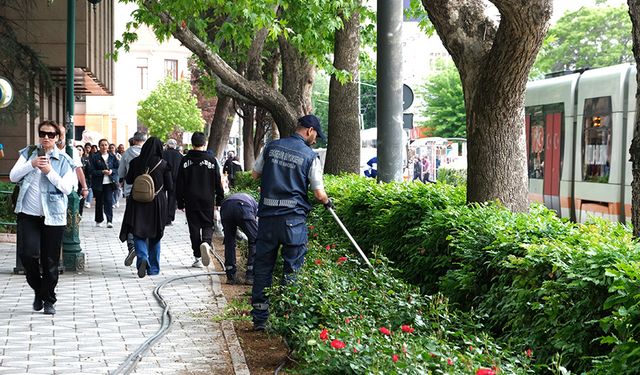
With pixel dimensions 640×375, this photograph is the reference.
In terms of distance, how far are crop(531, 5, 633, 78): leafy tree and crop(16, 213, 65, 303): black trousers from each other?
6228cm

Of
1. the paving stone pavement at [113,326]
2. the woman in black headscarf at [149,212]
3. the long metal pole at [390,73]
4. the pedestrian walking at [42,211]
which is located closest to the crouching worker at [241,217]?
the paving stone pavement at [113,326]

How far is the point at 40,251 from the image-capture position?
1088 cm

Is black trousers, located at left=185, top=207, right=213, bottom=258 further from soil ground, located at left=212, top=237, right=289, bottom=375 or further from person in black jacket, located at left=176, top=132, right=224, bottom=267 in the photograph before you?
soil ground, located at left=212, top=237, right=289, bottom=375

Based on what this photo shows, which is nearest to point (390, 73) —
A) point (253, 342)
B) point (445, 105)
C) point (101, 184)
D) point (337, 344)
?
point (253, 342)

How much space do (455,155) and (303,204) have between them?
50.5 metres

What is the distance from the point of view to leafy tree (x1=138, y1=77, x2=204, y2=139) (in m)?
85.7

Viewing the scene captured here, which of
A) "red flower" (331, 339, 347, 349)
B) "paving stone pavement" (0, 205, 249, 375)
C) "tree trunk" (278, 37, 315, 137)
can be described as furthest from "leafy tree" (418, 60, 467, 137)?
"red flower" (331, 339, 347, 349)

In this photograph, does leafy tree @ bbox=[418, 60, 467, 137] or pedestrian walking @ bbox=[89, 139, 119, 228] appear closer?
pedestrian walking @ bbox=[89, 139, 119, 228]

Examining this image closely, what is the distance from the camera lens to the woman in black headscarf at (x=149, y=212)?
47.5ft

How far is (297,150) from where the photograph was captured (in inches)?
381

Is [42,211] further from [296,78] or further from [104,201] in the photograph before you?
[104,201]

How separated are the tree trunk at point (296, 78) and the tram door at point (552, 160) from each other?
5.04 metres

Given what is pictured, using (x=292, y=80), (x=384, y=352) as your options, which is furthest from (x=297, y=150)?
(x=292, y=80)

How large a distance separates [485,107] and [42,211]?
Answer: 4.11 metres
